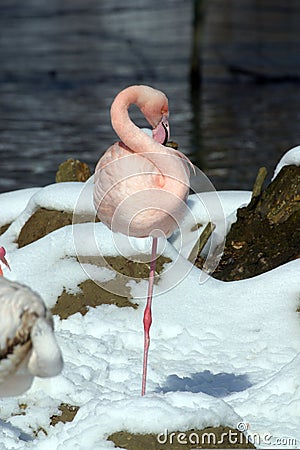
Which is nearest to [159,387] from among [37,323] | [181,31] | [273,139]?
[37,323]

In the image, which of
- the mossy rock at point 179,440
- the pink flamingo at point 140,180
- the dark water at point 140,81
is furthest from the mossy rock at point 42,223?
the dark water at point 140,81

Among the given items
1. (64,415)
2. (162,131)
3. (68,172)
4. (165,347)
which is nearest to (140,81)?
(68,172)

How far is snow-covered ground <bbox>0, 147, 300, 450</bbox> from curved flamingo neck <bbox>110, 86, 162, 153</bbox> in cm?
138

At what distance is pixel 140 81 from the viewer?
25828mm

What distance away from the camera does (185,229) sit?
770cm

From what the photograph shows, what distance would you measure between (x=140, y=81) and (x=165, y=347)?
20.0 metres

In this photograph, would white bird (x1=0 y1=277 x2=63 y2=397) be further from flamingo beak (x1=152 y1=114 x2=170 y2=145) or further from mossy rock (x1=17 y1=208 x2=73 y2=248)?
mossy rock (x1=17 y1=208 x2=73 y2=248)

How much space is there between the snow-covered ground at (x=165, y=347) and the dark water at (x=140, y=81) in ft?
26.3

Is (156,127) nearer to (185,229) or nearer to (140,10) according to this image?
(185,229)

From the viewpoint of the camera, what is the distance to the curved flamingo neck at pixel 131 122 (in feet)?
18.2

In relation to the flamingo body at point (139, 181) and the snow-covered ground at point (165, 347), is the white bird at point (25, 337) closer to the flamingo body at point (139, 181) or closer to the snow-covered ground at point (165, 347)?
the snow-covered ground at point (165, 347)

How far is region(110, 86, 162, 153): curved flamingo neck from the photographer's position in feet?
18.2

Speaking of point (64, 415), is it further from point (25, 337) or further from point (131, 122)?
point (131, 122)

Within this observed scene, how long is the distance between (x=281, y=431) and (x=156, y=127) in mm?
1954
